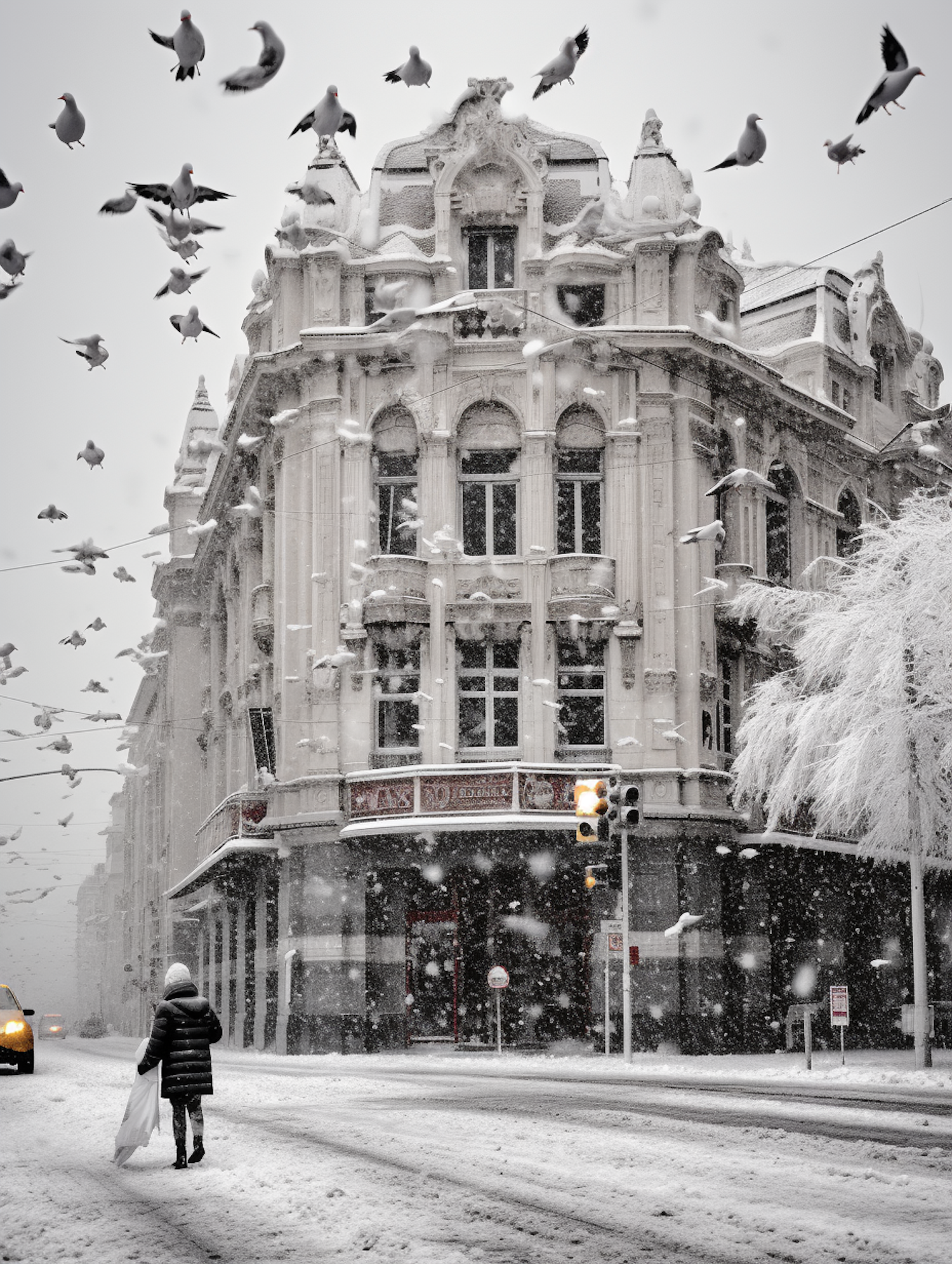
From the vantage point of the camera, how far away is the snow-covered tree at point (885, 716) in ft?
86.8

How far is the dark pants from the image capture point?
39.4ft

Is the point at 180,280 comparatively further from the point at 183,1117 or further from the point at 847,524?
the point at 847,524

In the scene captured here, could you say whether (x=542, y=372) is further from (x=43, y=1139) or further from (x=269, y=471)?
(x=43, y=1139)

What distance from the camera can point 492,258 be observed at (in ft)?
114

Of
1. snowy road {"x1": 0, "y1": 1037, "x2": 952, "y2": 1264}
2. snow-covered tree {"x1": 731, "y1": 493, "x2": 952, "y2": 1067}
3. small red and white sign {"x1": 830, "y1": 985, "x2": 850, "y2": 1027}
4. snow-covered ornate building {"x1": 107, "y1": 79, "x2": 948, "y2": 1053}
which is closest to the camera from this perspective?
snowy road {"x1": 0, "y1": 1037, "x2": 952, "y2": 1264}

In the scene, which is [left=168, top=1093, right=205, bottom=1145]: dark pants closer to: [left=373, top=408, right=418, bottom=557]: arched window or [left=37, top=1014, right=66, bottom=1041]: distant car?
[left=373, top=408, right=418, bottom=557]: arched window

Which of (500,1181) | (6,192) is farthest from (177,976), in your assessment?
(6,192)

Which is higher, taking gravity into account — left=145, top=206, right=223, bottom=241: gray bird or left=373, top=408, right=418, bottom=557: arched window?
left=373, top=408, right=418, bottom=557: arched window

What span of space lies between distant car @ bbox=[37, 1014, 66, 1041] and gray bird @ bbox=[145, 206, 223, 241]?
210 feet

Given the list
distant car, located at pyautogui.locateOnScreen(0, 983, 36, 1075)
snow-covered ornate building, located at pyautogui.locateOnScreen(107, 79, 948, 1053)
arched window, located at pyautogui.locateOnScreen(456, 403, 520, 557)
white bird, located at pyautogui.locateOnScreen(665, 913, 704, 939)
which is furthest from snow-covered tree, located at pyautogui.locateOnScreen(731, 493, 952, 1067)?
distant car, located at pyautogui.locateOnScreen(0, 983, 36, 1075)

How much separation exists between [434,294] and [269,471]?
5.68 meters

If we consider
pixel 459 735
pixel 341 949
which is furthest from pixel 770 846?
pixel 341 949

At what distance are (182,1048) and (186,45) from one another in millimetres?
7201

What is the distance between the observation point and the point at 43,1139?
14.3 metres
